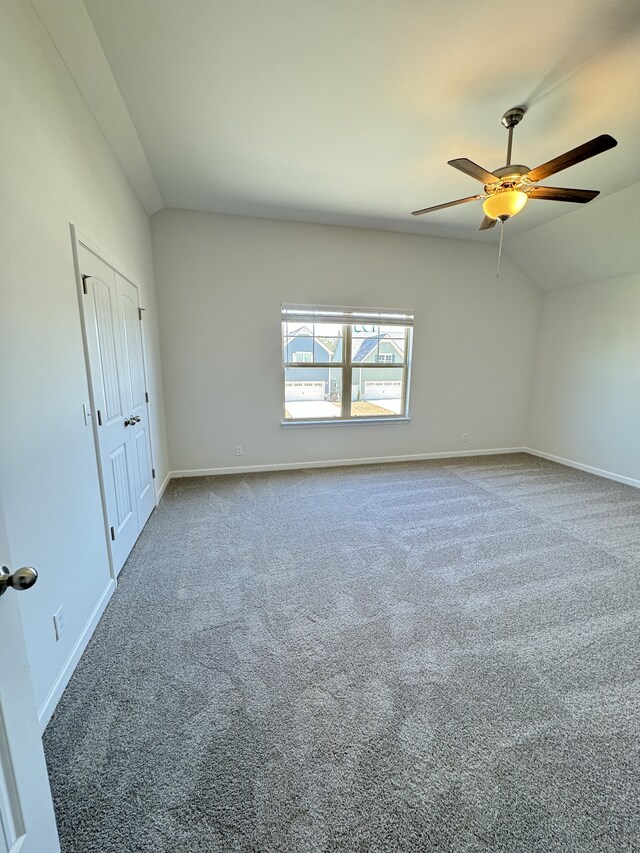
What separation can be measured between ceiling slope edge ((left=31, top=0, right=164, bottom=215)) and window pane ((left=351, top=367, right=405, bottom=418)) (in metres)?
2.93

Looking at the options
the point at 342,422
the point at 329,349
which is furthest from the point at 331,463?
the point at 329,349

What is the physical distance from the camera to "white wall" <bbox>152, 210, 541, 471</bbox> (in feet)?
12.3

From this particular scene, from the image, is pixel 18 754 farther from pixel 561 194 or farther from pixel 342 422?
pixel 342 422

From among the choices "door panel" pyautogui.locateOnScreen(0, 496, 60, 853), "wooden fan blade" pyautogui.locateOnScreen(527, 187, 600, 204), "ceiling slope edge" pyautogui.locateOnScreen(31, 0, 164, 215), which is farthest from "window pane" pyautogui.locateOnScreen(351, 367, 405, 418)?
"door panel" pyautogui.locateOnScreen(0, 496, 60, 853)

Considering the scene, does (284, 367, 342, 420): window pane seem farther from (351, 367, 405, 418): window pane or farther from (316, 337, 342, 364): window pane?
(351, 367, 405, 418): window pane

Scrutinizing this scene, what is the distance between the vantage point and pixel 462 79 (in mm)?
1927

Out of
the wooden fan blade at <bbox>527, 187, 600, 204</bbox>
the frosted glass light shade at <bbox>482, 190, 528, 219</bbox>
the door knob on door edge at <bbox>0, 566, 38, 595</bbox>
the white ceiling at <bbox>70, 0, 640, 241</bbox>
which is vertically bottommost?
the door knob on door edge at <bbox>0, 566, 38, 595</bbox>

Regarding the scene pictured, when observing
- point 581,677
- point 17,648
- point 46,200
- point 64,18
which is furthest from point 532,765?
point 64,18

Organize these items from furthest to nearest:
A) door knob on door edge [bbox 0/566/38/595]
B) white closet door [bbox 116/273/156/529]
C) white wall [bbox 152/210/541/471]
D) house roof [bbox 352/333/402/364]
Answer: house roof [bbox 352/333/402/364], white wall [bbox 152/210/541/471], white closet door [bbox 116/273/156/529], door knob on door edge [bbox 0/566/38/595]

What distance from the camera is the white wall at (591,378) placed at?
392cm

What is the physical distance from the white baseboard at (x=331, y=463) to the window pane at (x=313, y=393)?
60 centimetres

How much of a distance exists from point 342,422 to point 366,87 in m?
3.09

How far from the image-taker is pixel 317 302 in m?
4.07

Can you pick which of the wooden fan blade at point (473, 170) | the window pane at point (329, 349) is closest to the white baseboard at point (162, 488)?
the window pane at point (329, 349)
